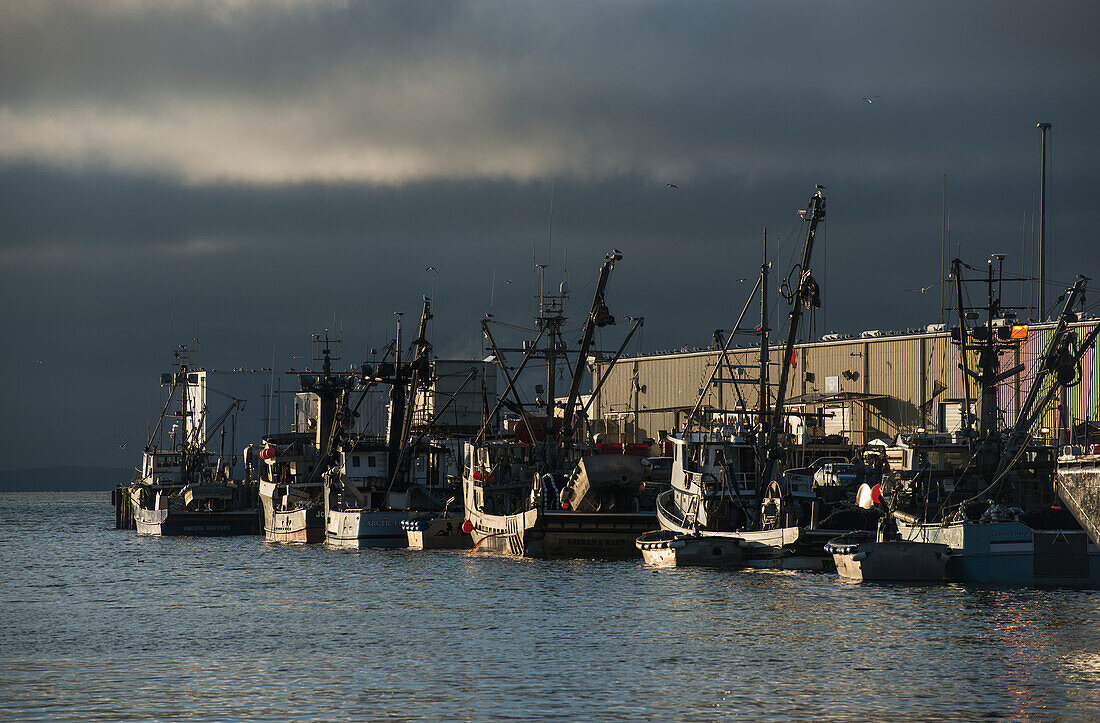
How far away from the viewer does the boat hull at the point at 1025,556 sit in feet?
183

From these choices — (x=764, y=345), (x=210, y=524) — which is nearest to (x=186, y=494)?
(x=210, y=524)

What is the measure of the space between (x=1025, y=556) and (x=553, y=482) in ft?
96.8

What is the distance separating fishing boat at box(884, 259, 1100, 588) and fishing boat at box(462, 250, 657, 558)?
578 inches

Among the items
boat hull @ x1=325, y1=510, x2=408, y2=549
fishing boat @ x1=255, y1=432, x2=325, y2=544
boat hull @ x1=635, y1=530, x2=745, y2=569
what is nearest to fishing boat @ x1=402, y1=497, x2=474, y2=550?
boat hull @ x1=325, y1=510, x2=408, y2=549

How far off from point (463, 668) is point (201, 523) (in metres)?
87.4

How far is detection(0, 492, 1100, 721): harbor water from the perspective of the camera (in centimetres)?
3041

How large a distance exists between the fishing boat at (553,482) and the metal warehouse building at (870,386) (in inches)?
469

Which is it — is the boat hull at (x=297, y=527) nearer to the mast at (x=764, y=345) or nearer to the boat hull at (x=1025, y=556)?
the mast at (x=764, y=345)

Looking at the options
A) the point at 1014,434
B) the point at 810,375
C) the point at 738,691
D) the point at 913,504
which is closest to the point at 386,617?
the point at 738,691

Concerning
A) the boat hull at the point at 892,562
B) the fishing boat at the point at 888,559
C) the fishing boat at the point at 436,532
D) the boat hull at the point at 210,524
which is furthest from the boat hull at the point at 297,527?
the boat hull at the point at 892,562

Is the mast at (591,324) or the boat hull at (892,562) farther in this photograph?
the mast at (591,324)

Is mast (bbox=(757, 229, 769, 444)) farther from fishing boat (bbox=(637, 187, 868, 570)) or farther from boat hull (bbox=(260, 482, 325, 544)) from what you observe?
boat hull (bbox=(260, 482, 325, 544))

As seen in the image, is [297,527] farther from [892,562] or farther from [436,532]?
[892,562]

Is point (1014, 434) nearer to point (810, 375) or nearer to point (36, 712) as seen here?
point (810, 375)
